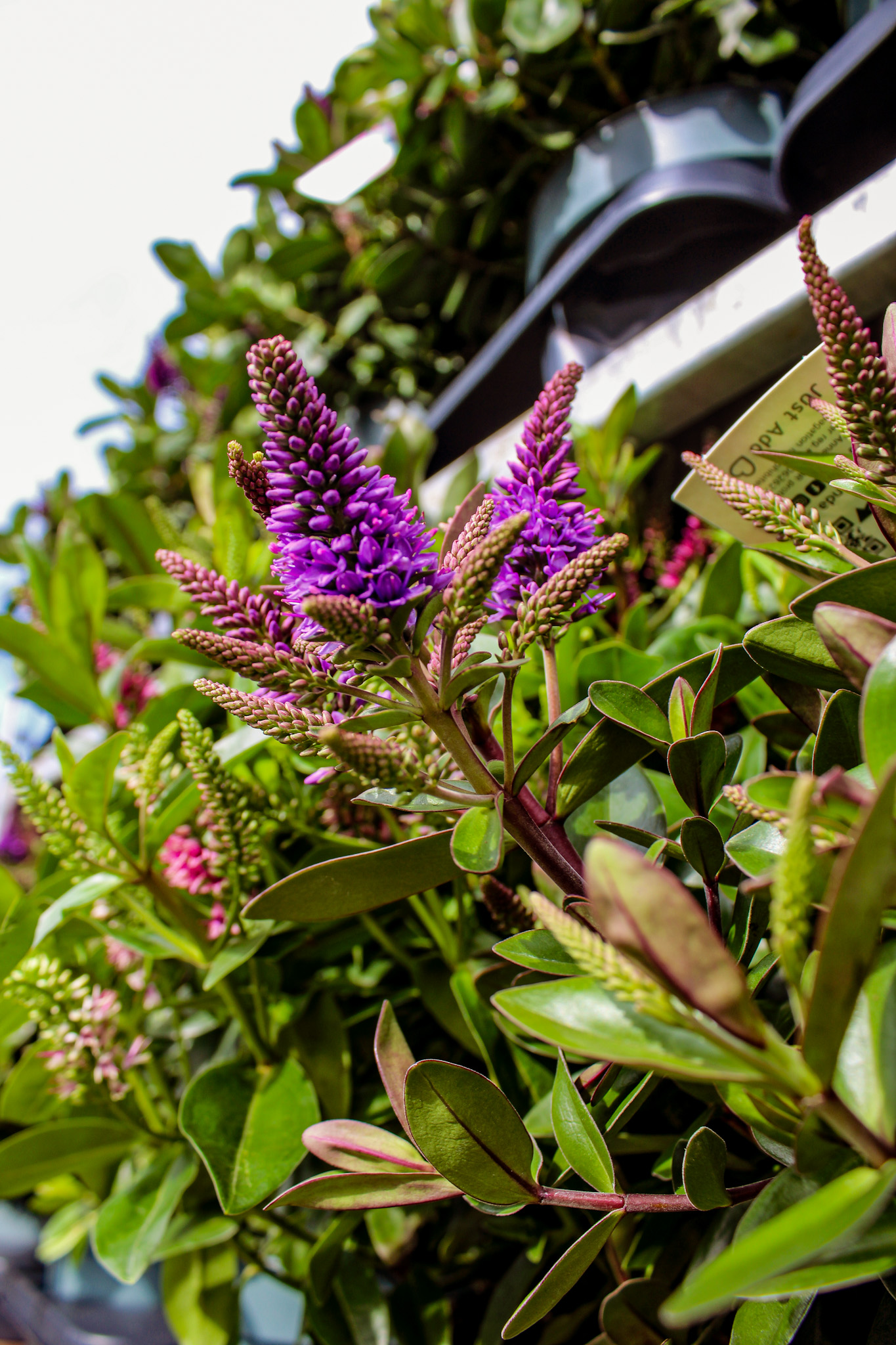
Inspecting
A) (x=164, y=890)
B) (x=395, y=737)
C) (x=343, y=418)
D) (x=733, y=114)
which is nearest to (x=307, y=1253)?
(x=164, y=890)

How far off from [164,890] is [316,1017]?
0.15 metres

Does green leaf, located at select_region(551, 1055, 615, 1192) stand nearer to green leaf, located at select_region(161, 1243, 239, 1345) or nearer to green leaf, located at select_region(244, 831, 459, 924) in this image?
green leaf, located at select_region(244, 831, 459, 924)

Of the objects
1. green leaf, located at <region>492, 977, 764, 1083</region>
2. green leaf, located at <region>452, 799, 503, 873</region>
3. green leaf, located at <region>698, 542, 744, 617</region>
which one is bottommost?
green leaf, located at <region>698, 542, 744, 617</region>

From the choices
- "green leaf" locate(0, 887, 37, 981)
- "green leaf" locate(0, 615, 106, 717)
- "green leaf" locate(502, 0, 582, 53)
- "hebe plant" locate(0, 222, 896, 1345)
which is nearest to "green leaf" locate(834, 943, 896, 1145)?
"hebe plant" locate(0, 222, 896, 1345)

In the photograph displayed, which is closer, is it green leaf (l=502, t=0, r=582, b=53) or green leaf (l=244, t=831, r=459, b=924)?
green leaf (l=244, t=831, r=459, b=924)

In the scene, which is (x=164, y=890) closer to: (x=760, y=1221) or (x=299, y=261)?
(x=760, y=1221)

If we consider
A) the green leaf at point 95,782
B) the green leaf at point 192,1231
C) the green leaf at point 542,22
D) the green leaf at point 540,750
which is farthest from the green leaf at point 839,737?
the green leaf at point 542,22

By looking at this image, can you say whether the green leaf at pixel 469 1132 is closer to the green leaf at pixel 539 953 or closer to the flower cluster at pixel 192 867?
the green leaf at pixel 539 953

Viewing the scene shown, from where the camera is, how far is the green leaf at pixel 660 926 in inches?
8.5

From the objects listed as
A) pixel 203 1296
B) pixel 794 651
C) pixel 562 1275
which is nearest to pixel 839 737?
pixel 794 651

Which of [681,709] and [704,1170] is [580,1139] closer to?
[704,1170]

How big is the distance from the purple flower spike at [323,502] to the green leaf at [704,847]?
0.51ft

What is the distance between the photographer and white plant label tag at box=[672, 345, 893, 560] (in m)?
0.46

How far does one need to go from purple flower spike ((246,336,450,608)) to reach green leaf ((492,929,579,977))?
0.49 ft
